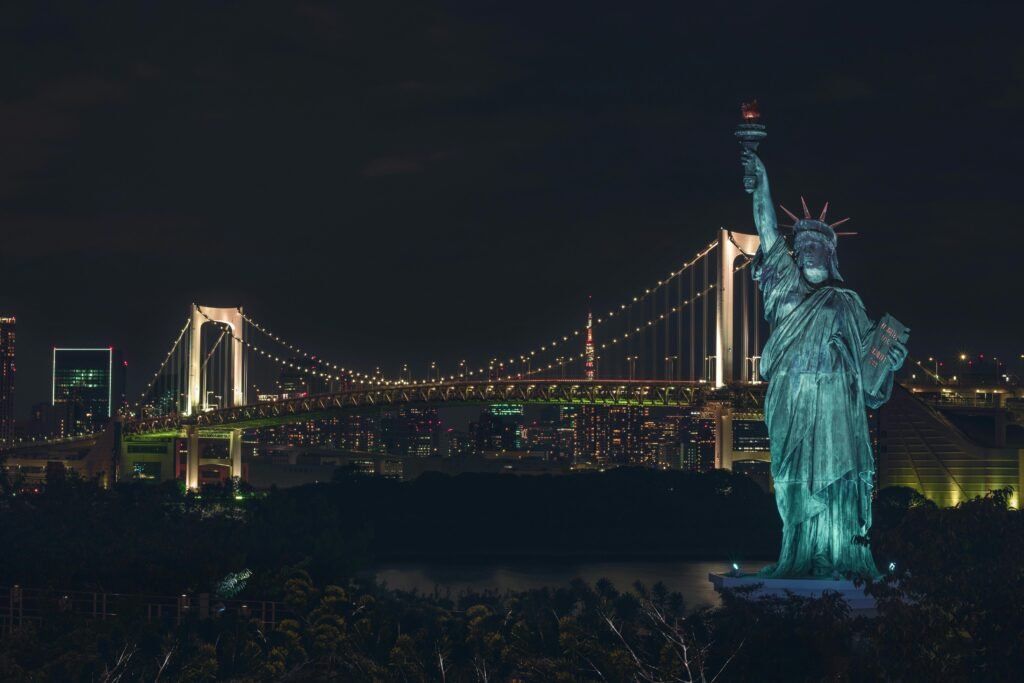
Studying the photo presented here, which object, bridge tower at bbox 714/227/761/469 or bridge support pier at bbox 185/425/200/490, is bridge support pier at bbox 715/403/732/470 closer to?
bridge tower at bbox 714/227/761/469

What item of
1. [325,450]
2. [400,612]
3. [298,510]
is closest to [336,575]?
[400,612]

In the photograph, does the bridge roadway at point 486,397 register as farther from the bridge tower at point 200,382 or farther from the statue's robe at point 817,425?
the statue's robe at point 817,425

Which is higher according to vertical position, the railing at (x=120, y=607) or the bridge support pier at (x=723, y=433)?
the bridge support pier at (x=723, y=433)

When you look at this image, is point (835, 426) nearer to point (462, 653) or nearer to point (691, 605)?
point (462, 653)

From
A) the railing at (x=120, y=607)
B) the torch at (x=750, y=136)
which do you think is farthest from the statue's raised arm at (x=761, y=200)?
the railing at (x=120, y=607)

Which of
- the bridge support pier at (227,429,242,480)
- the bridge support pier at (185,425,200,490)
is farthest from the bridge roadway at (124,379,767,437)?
the bridge support pier at (227,429,242,480)
